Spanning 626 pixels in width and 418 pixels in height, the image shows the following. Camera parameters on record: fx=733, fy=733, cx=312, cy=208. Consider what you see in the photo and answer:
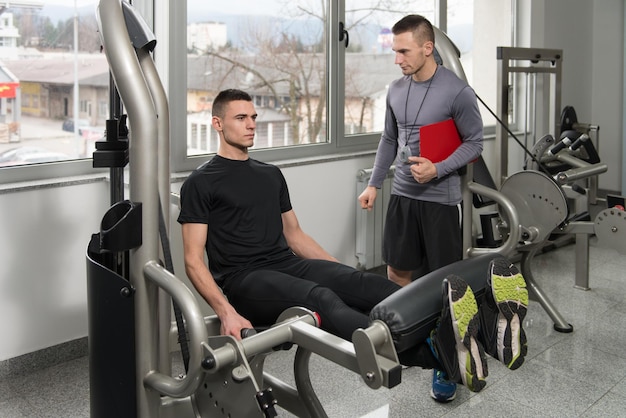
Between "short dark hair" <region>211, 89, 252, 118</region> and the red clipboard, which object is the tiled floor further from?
"short dark hair" <region>211, 89, 252, 118</region>

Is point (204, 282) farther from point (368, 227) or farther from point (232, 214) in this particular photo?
point (368, 227)

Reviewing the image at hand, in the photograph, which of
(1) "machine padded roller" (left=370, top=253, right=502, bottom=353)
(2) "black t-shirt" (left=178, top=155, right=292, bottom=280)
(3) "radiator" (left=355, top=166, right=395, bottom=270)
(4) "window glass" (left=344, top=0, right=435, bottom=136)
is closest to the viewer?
(1) "machine padded roller" (left=370, top=253, right=502, bottom=353)

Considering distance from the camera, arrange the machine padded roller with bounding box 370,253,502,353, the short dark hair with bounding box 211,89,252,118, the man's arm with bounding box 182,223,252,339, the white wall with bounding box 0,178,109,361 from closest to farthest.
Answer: the machine padded roller with bounding box 370,253,502,353 < the man's arm with bounding box 182,223,252,339 < the short dark hair with bounding box 211,89,252,118 < the white wall with bounding box 0,178,109,361


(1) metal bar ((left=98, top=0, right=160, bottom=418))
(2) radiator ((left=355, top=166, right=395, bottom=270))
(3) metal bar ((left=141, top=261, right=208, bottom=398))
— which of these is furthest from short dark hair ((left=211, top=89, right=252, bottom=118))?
(2) radiator ((left=355, top=166, right=395, bottom=270))

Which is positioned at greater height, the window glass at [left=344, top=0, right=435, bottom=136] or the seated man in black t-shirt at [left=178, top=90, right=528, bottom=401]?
the window glass at [left=344, top=0, right=435, bottom=136]

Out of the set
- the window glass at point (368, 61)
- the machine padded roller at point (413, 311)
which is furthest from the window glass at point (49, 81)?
the machine padded roller at point (413, 311)

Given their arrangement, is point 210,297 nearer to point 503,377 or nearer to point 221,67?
point 503,377

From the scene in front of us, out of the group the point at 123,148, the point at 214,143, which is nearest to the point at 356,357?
the point at 123,148

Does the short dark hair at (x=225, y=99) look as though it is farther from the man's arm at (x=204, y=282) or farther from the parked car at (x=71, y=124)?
the parked car at (x=71, y=124)

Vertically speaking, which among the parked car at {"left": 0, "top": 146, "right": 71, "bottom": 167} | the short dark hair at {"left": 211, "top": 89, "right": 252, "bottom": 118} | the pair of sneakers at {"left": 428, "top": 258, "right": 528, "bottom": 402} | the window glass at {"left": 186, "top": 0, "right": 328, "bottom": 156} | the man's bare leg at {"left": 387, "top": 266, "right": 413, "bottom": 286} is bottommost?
the man's bare leg at {"left": 387, "top": 266, "right": 413, "bottom": 286}

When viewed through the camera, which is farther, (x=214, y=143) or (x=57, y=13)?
(x=214, y=143)

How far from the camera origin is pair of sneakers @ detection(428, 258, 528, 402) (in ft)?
5.52

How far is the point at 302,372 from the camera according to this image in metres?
2.14

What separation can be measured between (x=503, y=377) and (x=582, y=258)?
1.41m
